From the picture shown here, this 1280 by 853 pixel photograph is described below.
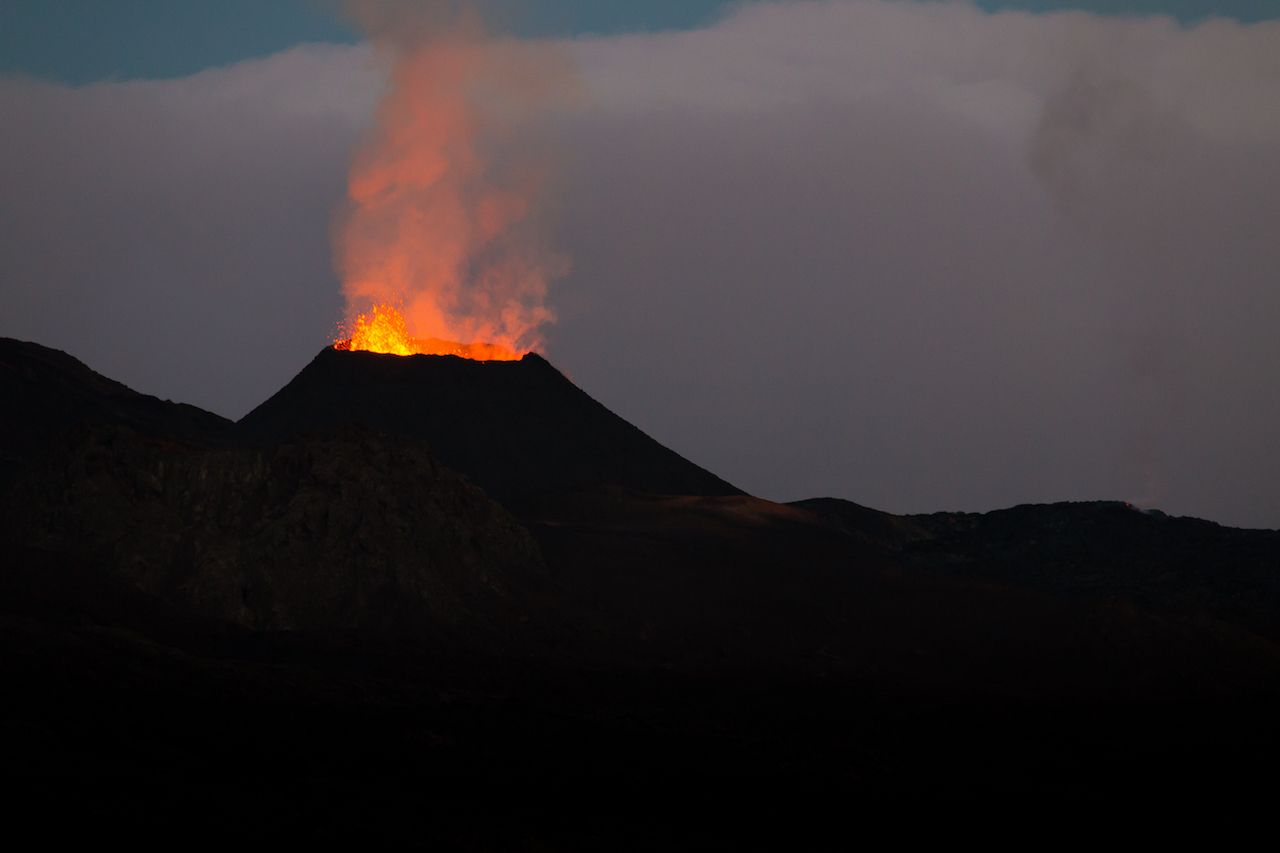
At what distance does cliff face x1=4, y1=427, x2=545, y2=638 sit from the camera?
296 ft

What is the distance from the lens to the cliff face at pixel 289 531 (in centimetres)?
9025

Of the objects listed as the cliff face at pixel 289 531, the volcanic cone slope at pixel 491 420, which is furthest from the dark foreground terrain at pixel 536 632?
the volcanic cone slope at pixel 491 420

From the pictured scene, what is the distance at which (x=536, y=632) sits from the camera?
9169 centimetres

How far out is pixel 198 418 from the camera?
148 m

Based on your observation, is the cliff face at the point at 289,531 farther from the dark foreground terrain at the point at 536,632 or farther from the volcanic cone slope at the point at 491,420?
the volcanic cone slope at the point at 491,420

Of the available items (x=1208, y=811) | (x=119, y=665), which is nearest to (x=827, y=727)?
(x=1208, y=811)

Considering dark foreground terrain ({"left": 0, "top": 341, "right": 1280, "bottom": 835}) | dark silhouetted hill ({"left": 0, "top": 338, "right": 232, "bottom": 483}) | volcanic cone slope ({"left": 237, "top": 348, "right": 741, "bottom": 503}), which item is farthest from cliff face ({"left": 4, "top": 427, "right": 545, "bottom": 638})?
volcanic cone slope ({"left": 237, "top": 348, "right": 741, "bottom": 503})

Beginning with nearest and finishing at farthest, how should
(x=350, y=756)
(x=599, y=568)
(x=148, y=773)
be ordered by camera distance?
1. (x=148, y=773)
2. (x=350, y=756)
3. (x=599, y=568)

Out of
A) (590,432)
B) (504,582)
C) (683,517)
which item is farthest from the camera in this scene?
(590,432)

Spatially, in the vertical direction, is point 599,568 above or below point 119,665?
above

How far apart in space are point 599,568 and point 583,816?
53.2m

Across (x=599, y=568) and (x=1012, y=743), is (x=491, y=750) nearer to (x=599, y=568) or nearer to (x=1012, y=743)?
(x=1012, y=743)

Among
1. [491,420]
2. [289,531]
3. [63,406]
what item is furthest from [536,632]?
[63,406]

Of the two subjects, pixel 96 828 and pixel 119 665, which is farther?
pixel 119 665
